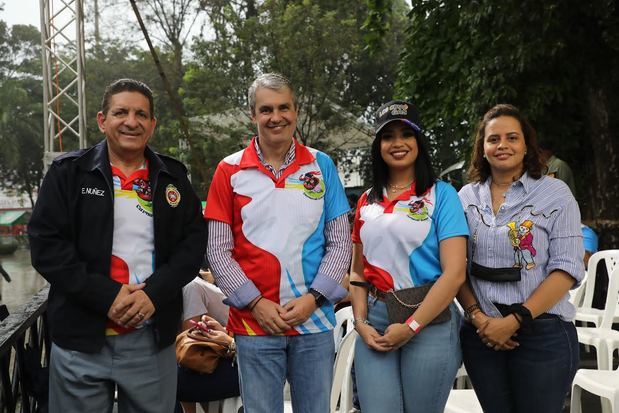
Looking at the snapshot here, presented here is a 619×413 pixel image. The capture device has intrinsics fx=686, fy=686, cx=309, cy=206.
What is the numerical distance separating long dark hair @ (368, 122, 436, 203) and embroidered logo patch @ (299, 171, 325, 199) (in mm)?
214

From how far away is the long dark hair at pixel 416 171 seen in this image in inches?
97.9

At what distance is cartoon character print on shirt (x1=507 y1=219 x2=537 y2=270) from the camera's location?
240 cm

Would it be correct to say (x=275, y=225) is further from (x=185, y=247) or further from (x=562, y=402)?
(x=562, y=402)

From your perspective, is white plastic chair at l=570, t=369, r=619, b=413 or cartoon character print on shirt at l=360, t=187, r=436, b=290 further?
white plastic chair at l=570, t=369, r=619, b=413

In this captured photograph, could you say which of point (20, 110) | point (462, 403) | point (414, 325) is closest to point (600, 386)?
point (462, 403)

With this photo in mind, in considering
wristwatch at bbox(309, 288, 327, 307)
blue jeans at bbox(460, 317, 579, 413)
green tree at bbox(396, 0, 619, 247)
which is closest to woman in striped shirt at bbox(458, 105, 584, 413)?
blue jeans at bbox(460, 317, 579, 413)

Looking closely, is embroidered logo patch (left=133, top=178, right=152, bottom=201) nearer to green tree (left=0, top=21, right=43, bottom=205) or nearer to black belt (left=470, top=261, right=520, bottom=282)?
black belt (left=470, top=261, right=520, bottom=282)

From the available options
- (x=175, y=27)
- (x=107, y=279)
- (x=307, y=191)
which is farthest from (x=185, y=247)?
(x=175, y=27)

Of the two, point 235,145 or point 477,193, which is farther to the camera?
point 235,145

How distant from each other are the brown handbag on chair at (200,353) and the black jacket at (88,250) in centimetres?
74

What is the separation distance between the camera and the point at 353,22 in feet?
54.3

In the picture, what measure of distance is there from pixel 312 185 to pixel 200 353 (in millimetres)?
1134

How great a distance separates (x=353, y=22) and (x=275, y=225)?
588 inches

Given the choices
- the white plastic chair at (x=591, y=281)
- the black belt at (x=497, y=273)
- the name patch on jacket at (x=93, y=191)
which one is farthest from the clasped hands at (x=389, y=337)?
the white plastic chair at (x=591, y=281)
